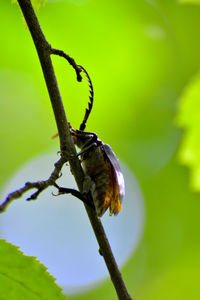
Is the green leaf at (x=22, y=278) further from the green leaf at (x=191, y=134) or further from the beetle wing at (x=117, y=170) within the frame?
the green leaf at (x=191, y=134)

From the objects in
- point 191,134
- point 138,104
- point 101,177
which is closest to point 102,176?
point 101,177

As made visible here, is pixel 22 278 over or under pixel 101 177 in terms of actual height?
under

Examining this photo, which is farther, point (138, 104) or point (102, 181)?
point (138, 104)

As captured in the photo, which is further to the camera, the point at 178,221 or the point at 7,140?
the point at 178,221

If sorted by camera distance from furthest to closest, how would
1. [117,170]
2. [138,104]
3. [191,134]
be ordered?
[138,104]
[191,134]
[117,170]

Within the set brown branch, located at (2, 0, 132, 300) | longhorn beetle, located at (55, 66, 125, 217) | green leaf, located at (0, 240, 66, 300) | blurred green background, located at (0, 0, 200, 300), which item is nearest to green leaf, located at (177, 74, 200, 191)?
blurred green background, located at (0, 0, 200, 300)

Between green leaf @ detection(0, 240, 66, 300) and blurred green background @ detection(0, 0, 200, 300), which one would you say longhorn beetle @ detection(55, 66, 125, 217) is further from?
blurred green background @ detection(0, 0, 200, 300)

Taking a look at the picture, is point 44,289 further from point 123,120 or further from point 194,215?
point 194,215

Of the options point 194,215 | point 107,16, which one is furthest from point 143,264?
point 107,16

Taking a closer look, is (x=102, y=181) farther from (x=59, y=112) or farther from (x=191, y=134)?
(x=191, y=134)
